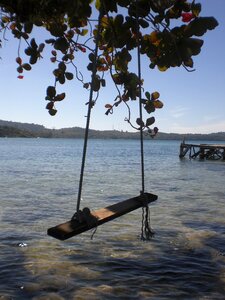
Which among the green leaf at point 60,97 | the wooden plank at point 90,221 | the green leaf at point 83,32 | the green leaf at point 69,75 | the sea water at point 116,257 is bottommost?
the sea water at point 116,257

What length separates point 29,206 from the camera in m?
14.3

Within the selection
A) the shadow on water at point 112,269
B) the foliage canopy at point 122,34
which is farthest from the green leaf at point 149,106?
the shadow on water at point 112,269

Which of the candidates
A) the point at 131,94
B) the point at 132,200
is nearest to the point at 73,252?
the point at 132,200

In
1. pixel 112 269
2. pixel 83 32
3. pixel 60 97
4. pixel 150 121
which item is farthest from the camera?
pixel 112 269

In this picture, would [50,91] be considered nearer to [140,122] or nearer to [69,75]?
[69,75]

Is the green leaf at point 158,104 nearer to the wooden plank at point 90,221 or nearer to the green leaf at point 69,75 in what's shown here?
the wooden plank at point 90,221

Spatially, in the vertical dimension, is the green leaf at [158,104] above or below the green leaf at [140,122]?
above

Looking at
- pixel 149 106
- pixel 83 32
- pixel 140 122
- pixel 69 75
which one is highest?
pixel 83 32

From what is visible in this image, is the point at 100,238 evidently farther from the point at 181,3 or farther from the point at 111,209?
the point at 181,3

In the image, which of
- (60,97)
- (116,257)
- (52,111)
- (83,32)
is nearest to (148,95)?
(60,97)

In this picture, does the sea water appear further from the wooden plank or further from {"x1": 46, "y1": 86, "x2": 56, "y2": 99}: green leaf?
{"x1": 46, "y1": 86, "x2": 56, "y2": 99}: green leaf

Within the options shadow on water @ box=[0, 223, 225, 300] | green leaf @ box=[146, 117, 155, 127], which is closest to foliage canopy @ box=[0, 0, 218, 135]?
green leaf @ box=[146, 117, 155, 127]

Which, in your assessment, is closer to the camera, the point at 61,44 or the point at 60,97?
the point at 60,97

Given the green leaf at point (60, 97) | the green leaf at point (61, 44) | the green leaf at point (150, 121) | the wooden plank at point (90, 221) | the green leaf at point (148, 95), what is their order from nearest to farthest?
the wooden plank at point (90, 221)
the green leaf at point (150, 121)
the green leaf at point (148, 95)
the green leaf at point (60, 97)
the green leaf at point (61, 44)
